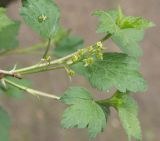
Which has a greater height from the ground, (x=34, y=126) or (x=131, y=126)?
(x=34, y=126)

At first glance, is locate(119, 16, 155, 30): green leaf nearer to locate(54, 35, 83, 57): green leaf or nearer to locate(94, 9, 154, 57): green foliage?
locate(94, 9, 154, 57): green foliage

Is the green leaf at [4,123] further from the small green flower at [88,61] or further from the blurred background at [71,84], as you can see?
the blurred background at [71,84]

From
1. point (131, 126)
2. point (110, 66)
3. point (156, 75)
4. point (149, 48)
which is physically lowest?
point (131, 126)

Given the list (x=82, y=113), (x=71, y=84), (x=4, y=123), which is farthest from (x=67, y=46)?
(x=71, y=84)

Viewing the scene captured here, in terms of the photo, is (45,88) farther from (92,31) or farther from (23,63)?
(92,31)

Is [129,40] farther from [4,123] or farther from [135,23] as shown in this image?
[4,123]

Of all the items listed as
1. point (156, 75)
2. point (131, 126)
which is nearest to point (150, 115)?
point (156, 75)
